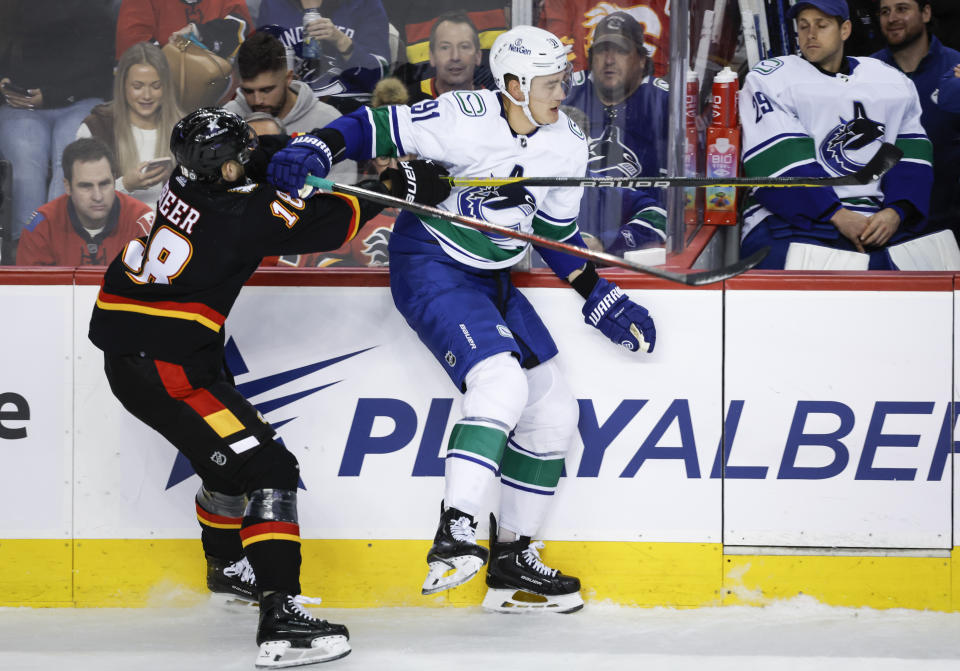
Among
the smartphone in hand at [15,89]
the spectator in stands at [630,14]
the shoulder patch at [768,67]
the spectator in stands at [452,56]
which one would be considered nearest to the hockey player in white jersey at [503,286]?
the spectator in stands at [630,14]

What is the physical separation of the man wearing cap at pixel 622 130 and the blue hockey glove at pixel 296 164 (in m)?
1.01

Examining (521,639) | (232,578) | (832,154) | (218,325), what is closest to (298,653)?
(232,578)

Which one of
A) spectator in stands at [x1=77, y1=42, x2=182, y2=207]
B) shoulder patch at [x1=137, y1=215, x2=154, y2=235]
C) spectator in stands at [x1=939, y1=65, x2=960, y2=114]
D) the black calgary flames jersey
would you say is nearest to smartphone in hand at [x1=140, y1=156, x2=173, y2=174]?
spectator in stands at [x1=77, y1=42, x2=182, y2=207]

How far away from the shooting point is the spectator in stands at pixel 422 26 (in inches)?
132

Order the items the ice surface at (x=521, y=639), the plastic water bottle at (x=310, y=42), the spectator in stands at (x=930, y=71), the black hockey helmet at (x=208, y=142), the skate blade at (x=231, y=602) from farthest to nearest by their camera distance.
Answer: the spectator in stands at (x=930, y=71)
the plastic water bottle at (x=310, y=42)
the skate blade at (x=231, y=602)
the ice surface at (x=521, y=639)
the black hockey helmet at (x=208, y=142)

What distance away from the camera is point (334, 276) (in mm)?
2814

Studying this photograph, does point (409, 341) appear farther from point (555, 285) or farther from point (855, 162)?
point (855, 162)

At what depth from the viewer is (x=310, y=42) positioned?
3496 mm

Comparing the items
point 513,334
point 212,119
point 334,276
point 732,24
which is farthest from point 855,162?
point 212,119

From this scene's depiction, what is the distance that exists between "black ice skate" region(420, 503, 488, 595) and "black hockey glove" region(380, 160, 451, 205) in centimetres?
74

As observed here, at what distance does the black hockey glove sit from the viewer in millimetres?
2508

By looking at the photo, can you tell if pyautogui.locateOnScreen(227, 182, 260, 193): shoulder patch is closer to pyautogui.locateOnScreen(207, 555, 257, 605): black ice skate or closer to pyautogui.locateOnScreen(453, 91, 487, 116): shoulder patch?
pyautogui.locateOnScreen(453, 91, 487, 116): shoulder patch

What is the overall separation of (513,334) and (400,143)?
21.1 inches

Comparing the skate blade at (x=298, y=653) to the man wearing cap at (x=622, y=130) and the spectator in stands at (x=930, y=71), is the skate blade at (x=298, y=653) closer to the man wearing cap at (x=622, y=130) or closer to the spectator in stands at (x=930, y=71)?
the man wearing cap at (x=622, y=130)
